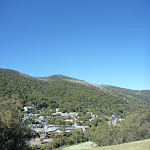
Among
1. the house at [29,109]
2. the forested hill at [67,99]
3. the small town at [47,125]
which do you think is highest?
the forested hill at [67,99]

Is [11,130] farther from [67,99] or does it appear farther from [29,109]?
[67,99]

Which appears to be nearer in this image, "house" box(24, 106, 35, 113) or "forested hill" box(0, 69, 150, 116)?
"house" box(24, 106, 35, 113)

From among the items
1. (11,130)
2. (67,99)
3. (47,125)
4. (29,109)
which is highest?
(11,130)

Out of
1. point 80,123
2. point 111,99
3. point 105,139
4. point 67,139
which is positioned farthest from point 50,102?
point 105,139

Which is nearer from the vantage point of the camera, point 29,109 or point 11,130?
point 11,130

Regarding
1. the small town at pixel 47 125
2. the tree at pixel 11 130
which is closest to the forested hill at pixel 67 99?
the small town at pixel 47 125

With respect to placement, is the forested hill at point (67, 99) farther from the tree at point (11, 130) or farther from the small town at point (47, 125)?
the tree at point (11, 130)

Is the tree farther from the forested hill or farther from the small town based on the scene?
the forested hill

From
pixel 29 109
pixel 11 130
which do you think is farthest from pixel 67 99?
pixel 11 130

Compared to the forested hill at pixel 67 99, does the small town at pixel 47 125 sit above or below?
below

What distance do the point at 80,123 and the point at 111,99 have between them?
49904 millimetres

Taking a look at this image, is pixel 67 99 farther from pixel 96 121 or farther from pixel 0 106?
pixel 0 106

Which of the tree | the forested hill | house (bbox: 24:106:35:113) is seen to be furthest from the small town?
the forested hill

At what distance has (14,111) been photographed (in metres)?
10.6
